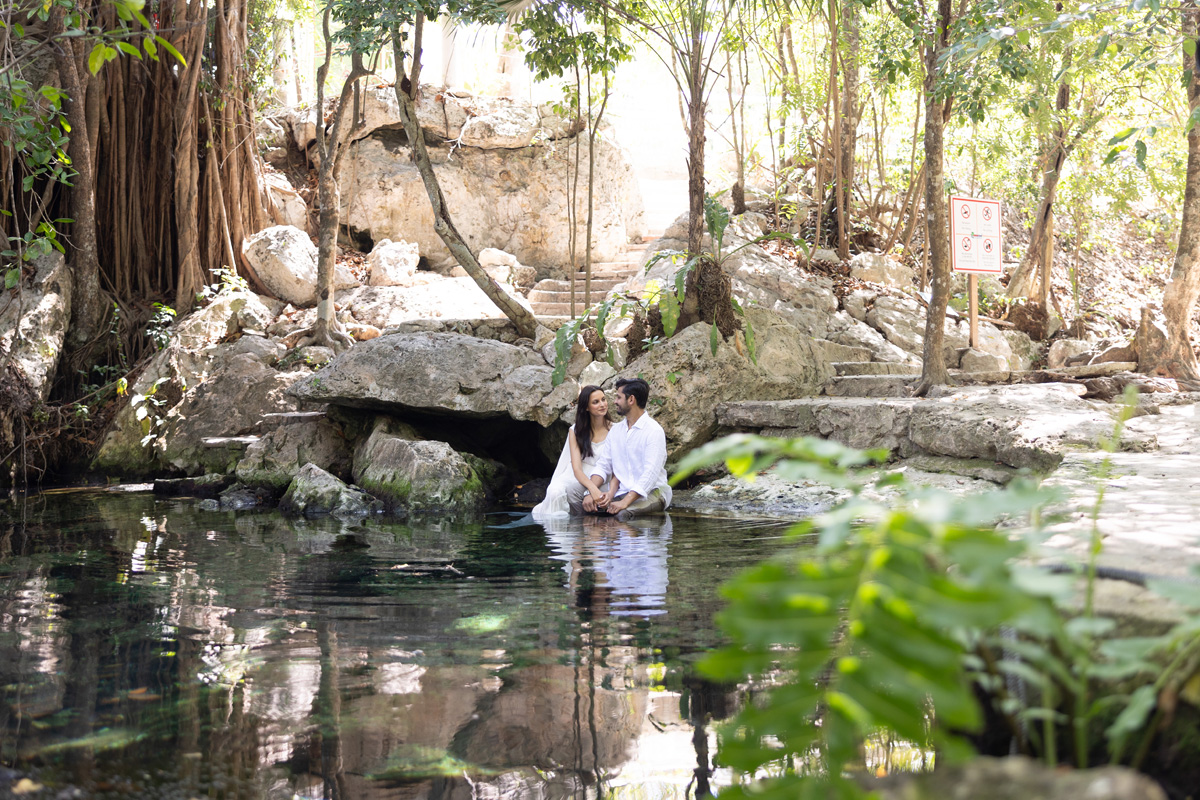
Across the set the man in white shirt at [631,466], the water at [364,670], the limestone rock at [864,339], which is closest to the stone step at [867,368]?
the limestone rock at [864,339]

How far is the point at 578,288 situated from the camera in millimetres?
14672

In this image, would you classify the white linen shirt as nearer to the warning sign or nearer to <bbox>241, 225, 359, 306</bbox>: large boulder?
the warning sign

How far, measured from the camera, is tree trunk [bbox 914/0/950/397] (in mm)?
8148

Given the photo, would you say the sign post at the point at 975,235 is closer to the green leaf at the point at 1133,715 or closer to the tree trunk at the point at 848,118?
the tree trunk at the point at 848,118

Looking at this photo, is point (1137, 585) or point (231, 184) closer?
point (1137, 585)

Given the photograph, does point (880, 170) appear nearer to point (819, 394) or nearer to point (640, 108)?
point (819, 394)

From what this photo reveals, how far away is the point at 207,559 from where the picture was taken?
5.35 meters

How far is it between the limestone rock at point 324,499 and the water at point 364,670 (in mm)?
2303

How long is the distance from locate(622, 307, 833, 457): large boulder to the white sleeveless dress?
1150mm

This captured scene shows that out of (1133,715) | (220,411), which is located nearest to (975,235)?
(220,411)

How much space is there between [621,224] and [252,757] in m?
15.3

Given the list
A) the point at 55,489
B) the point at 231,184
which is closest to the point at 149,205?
the point at 231,184

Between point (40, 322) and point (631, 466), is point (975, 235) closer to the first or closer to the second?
point (631, 466)

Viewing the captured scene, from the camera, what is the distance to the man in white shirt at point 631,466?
7.36 m
